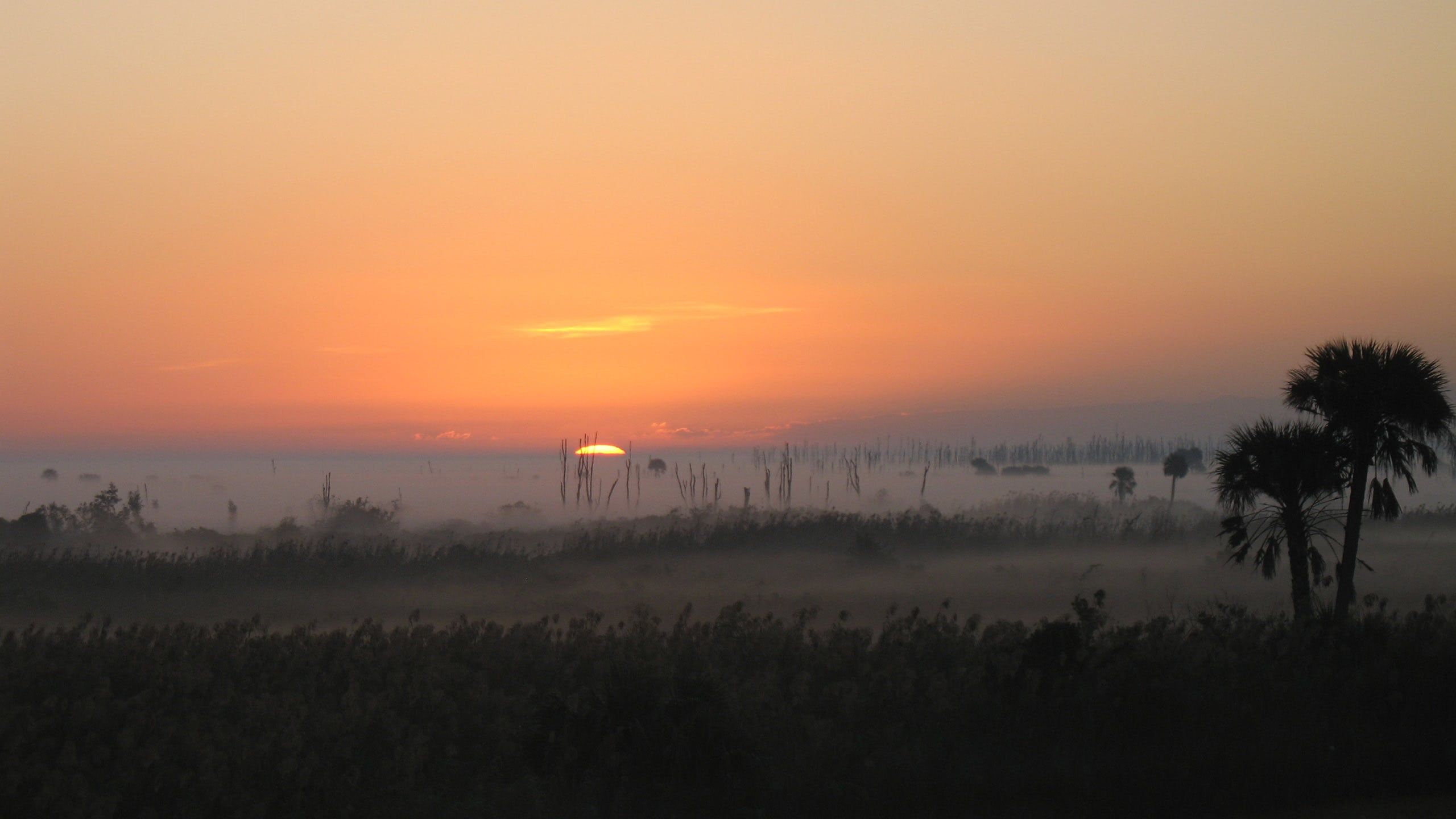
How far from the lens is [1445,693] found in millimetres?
10805

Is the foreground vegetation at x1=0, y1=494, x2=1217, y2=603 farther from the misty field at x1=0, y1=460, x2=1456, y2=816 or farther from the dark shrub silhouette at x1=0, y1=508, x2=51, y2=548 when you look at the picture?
the misty field at x1=0, y1=460, x2=1456, y2=816

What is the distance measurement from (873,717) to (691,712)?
2.07 m

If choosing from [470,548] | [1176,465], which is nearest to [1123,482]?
[1176,465]

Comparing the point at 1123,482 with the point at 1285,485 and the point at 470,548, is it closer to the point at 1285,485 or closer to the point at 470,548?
the point at 470,548

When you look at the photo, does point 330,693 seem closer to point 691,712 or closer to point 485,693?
point 485,693

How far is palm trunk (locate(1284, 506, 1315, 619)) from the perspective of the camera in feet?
50.0

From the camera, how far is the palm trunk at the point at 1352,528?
15.0m

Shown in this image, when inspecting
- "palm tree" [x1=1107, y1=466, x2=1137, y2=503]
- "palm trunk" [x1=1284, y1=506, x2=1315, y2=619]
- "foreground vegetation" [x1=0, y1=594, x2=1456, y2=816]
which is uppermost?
"palm trunk" [x1=1284, y1=506, x2=1315, y2=619]

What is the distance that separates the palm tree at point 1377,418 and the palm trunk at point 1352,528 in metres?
0.01

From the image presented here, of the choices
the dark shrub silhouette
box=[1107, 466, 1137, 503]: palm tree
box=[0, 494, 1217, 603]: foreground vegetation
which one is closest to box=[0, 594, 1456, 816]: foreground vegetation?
box=[0, 494, 1217, 603]: foreground vegetation

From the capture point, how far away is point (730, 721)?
8.59 m

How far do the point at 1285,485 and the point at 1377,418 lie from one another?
1591 mm

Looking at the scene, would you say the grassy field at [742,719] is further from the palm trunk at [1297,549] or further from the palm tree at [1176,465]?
the palm tree at [1176,465]

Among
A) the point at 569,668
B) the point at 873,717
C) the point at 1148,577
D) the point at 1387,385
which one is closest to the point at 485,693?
the point at 569,668
